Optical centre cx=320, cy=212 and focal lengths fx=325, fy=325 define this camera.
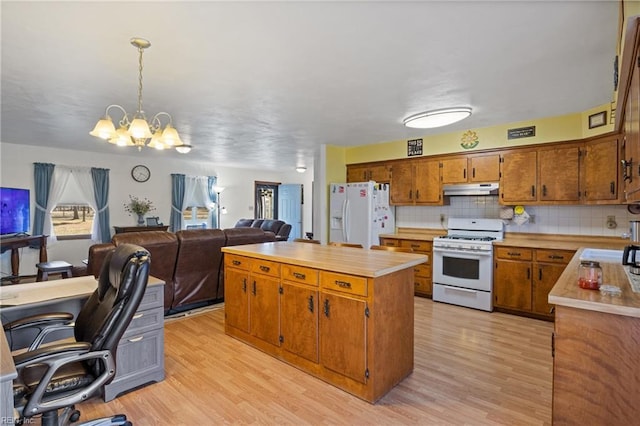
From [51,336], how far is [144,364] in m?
0.67

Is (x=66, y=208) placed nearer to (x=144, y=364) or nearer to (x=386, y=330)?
(x=144, y=364)

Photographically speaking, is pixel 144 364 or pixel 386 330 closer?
pixel 386 330

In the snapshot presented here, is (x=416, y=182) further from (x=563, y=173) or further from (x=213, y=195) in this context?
(x=213, y=195)

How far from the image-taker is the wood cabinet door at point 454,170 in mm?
4633

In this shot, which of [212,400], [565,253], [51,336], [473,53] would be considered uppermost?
[473,53]

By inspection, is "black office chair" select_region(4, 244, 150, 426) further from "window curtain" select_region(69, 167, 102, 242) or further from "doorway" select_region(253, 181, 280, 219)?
"doorway" select_region(253, 181, 280, 219)

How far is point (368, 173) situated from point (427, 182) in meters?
1.08

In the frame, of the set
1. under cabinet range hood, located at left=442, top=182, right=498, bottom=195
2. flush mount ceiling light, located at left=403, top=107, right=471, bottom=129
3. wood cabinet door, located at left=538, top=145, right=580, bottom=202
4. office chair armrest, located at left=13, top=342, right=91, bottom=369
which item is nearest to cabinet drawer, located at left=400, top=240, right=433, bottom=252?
under cabinet range hood, located at left=442, top=182, right=498, bottom=195

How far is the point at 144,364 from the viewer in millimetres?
2422

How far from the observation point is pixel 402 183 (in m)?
5.26

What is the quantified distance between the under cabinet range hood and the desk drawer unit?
13.1 ft

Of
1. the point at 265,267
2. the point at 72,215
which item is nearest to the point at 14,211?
the point at 72,215

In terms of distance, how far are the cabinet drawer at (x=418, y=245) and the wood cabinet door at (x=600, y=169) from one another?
6.19 ft

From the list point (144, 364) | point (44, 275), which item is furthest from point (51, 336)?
point (44, 275)
